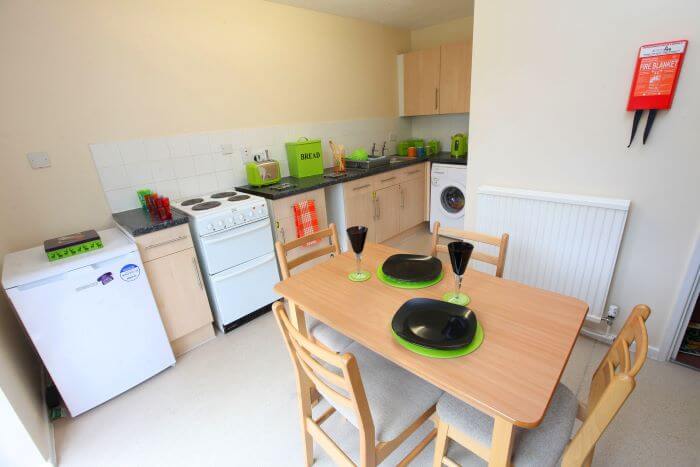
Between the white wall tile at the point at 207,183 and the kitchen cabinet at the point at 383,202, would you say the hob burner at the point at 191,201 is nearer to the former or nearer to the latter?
the white wall tile at the point at 207,183

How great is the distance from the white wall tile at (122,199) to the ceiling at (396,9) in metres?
1.94

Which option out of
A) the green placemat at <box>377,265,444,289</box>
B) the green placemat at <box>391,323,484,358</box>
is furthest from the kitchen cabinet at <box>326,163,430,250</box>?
A: the green placemat at <box>391,323,484,358</box>

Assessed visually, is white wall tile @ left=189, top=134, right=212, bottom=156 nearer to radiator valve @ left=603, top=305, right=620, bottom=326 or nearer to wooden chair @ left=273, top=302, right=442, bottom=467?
wooden chair @ left=273, top=302, right=442, bottom=467

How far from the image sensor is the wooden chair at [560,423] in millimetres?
813

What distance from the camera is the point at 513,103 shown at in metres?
1.97

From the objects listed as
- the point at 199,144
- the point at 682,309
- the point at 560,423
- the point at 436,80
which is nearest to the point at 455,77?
the point at 436,80

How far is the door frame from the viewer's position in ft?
5.43

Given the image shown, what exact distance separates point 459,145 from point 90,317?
3.48m

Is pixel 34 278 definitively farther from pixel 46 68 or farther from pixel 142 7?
pixel 142 7

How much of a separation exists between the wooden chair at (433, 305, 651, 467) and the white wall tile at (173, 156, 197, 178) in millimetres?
2338

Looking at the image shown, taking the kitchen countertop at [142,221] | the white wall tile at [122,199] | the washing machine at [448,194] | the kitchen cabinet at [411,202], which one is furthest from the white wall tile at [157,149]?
the washing machine at [448,194]

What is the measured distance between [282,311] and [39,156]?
198 cm

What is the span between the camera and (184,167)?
2.48 m

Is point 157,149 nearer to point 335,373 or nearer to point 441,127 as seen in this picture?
point 335,373
